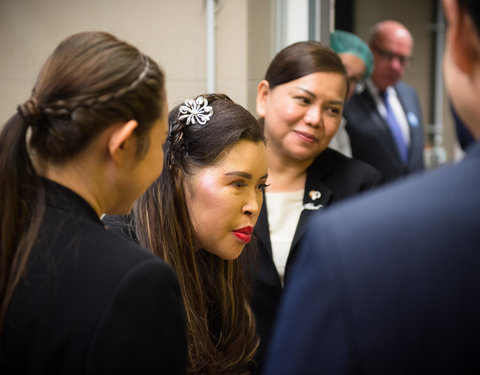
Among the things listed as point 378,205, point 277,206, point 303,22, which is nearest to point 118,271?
point 378,205

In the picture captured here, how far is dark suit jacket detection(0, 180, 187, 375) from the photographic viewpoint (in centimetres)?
76

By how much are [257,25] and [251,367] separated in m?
1.38

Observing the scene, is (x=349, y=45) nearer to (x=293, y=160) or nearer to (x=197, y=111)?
(x=293, y=160)

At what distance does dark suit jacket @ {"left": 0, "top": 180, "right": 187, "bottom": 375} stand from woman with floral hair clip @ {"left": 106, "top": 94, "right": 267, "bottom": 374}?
0.55 m

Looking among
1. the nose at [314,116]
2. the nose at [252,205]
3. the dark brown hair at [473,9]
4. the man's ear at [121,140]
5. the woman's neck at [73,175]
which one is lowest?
the nose at [252,205]

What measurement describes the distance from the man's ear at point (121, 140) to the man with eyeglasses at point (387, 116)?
2.08 metres

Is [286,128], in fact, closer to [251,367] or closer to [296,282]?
[251,367]

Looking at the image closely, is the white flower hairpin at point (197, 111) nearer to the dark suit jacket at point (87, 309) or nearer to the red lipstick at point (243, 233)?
the red lipstick at point (243, 233)

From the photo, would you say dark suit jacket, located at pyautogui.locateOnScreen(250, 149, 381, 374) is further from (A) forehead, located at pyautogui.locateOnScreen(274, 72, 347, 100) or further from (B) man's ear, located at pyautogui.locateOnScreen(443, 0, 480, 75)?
(B) man's ear, located at pyautogui.locateOnScreen(443, 0, 480, 75)

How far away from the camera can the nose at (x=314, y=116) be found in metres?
1.91

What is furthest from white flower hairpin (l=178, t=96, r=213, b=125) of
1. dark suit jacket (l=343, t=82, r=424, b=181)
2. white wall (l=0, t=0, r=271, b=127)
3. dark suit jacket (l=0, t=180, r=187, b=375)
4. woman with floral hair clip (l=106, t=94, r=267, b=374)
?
dark suit jacket (l=343, t=82, r=424, b=181)

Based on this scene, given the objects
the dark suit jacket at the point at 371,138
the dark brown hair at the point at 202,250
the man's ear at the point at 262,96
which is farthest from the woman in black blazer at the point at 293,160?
the dark suit jacket at the point at 371,138

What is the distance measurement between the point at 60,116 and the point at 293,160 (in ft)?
4.12

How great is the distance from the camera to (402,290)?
538 millimetres
